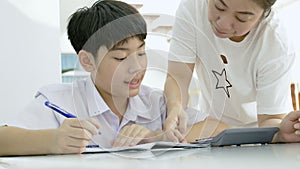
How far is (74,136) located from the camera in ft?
2.19

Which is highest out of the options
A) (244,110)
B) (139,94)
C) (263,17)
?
(263,17)

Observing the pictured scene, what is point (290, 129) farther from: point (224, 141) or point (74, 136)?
point (74, 136)

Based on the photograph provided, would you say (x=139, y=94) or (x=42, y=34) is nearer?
(x=139, y=94)

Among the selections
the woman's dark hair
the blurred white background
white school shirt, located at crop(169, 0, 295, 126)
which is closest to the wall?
the blurred white background

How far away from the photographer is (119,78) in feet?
Answer: 2.32

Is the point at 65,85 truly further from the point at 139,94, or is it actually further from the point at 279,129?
the point at 279,129

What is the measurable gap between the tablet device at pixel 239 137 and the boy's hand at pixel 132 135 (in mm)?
91

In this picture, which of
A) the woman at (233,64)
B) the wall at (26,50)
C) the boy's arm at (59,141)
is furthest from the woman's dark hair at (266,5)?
the wall at (26,50)

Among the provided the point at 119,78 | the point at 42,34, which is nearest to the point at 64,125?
the point at 119,78

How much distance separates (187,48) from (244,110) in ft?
0.81

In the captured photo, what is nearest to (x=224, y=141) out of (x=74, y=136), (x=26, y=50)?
(x=74, y=136)

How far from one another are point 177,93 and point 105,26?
0.52ft

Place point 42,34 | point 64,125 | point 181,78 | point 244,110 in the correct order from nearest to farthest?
point 64,125
point 181,78
point 244,110
point 42,34

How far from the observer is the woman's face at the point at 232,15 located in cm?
82
